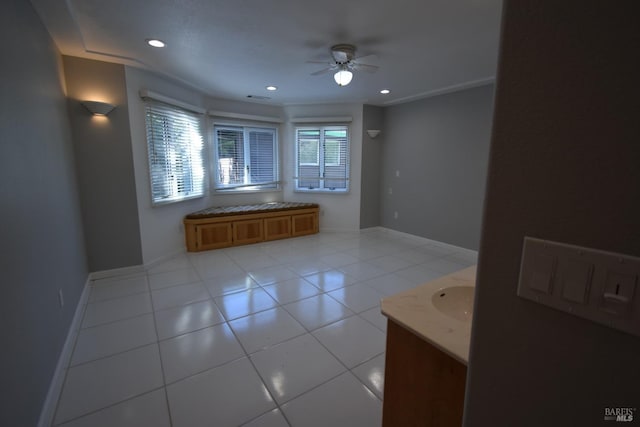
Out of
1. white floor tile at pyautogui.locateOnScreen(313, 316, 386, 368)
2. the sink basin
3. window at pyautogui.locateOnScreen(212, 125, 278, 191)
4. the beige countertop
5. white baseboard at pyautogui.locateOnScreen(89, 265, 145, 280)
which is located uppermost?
window at pyautogui.locateOnScreen(212, 125, 278, 191)

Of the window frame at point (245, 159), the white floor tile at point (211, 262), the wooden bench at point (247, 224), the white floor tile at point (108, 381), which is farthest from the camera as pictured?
the window frame at point (245, 159)

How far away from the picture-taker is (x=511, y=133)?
579mm

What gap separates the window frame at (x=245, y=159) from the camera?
5.00 metres

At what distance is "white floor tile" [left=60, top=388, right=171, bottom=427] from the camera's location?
152 centimetres

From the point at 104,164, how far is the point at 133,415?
2.82 meters

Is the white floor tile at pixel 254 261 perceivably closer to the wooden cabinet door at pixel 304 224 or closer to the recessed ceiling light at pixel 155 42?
the wooden cabinet door at pixel 304 224

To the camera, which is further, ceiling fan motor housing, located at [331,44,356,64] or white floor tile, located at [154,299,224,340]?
ceiling fan motor housing, located at [331,44,356,64]

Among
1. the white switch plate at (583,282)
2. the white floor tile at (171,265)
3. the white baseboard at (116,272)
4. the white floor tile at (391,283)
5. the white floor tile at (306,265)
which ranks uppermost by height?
the white switch plate at (583,282)

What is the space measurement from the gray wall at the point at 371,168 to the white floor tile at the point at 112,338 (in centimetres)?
415

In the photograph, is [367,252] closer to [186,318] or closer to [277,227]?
[277,227]

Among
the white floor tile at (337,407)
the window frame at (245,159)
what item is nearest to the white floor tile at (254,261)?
the window frame at (245,159)

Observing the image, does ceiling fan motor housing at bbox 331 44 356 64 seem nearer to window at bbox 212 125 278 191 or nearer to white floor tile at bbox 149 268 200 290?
window at bbox 212 125 278 191

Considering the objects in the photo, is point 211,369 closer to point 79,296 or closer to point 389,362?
point 389,362

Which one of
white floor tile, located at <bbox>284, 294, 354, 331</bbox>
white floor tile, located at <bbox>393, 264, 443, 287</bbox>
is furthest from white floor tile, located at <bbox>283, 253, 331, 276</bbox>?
white floor tile, located at <bbox>393, 264, 443, 287</bbox>
